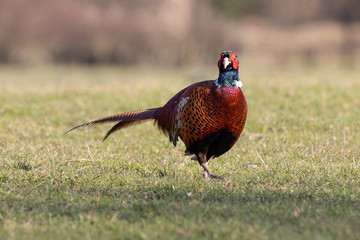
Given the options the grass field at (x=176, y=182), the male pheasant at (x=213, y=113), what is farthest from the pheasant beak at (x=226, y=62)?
the grass field at (x=176, y=182)

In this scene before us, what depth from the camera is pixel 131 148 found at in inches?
280

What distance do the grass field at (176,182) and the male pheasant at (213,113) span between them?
1.12ft

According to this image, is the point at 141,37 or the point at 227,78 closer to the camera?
the point at 227,78

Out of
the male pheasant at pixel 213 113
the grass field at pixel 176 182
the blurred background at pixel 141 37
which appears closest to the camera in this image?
the grass field at pixel 176 182

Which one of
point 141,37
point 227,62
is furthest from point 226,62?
point 141,37

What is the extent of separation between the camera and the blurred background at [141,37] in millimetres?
34125

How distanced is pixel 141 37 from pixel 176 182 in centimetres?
→ 3141

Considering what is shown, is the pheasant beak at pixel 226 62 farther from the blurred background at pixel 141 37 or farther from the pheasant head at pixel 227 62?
the blurred background at pixel 141 37

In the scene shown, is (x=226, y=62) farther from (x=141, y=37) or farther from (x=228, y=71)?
(x=141, y=37)

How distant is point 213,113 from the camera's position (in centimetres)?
498

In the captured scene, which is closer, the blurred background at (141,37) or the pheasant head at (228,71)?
the pheasant head at (228,71)

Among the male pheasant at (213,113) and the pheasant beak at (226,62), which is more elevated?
the pheasant beak at (226,62)

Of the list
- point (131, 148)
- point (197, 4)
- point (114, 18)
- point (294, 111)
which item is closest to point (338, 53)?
point (197, 4)

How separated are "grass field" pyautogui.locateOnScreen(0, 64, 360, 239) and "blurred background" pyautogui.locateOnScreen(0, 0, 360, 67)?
2553 cm
